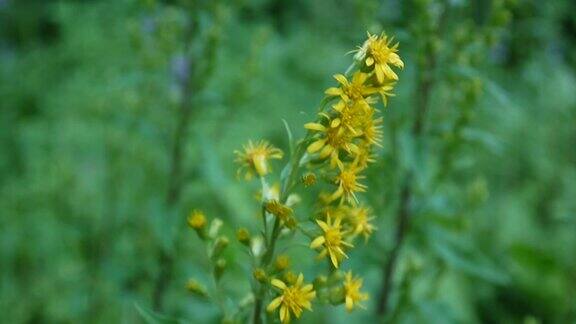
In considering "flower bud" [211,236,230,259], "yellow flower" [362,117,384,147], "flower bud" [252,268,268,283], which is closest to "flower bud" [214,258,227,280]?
"flower bud" [211,236,230,259]

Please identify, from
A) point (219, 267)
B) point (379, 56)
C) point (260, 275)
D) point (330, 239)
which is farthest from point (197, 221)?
point (379, 56)

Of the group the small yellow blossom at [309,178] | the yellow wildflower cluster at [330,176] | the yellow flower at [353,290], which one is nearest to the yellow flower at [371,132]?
the yellow wildflower cluster at [330,176]

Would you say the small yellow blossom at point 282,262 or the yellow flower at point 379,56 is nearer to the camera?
the yellow flower at point 379,56

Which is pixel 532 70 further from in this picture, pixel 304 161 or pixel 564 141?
pixel 304 161

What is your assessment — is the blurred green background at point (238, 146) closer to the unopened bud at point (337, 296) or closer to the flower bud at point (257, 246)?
the flower bud at point (257, 246)

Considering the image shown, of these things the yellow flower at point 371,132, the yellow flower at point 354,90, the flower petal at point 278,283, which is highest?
the yellow flower at point 354,90

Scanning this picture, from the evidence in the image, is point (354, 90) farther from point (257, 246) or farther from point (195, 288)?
point (195, 288)
